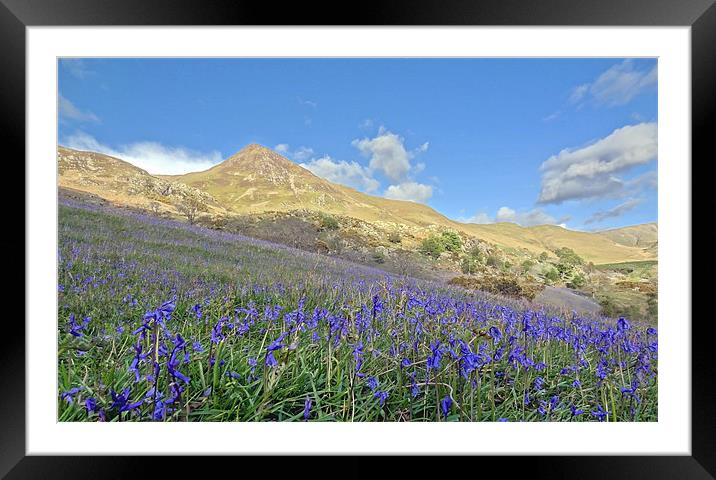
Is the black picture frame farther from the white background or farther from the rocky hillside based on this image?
the rocky hillside

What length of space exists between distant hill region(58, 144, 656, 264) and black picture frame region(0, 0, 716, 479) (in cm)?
63

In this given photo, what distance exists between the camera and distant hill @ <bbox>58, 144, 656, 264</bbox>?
207 centimetres

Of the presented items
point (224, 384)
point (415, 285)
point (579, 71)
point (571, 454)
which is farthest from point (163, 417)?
point (579, 71)

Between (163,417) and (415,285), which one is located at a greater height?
(415,285)

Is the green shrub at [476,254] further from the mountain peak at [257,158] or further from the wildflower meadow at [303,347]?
the mountain peak at [257,158]

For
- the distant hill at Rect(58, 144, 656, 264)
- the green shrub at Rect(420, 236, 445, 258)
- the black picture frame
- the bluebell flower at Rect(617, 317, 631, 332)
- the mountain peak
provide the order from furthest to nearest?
the green shrub at Rect(420, 236, 445, 258) → the mountain peak → the distant hill at Rect(58, 144, 656, 264) → the bluebell flower at Rect(617, 317, 631, 332) → the black picture frame

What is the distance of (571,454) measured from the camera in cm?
145

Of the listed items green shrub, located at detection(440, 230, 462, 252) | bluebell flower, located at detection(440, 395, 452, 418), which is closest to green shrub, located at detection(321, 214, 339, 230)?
green shrub, located at detection(440, 230, 462, 252)

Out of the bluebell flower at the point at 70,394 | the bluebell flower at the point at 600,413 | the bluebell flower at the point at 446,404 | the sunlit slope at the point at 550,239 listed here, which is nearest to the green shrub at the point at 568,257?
the sunlit slope at the point at 550,239

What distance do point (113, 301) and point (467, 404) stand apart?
189 centimetres
